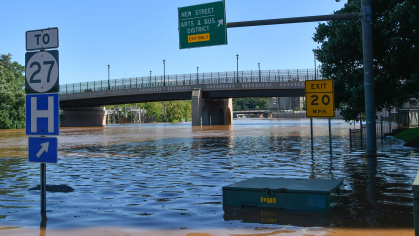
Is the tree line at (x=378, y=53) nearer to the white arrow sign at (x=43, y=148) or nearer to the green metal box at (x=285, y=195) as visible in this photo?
the green metal box at (x=285, y=195)

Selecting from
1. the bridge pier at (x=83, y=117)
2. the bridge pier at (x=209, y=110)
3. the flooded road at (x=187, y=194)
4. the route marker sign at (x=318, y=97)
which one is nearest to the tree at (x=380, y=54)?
the route marker sign at (x=318, y=97)

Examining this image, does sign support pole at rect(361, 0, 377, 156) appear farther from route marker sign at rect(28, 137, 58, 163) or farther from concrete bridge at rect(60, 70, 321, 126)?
concrete bridge at rect(60, 70, 321, 126)

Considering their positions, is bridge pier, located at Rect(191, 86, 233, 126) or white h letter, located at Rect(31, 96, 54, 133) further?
bridge pier, located at Rect(191, 86, 233, 126)

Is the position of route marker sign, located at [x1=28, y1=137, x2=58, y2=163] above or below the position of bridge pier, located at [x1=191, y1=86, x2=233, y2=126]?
below

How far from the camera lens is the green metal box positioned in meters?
7.19

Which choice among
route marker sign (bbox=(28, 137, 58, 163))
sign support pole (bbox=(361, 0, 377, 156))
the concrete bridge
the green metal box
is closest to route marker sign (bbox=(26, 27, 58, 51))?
route marker sign (bbox=(28, 137, 58, 163))

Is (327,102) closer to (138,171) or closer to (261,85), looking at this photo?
(138,171)

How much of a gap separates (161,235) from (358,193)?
4.56 m

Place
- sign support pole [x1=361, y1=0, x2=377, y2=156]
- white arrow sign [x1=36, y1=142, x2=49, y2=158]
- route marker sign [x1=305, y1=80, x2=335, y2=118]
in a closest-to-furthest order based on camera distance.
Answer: white arrow sign [x1=36, y1=142, x2=49, y2=158]
sign support pole [x1=361, y1=0, x2=377, y2=156]
route marker sign [x1=305, y1=80, x2=335, y2=118]

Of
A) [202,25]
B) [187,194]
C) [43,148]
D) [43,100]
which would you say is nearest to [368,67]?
[202,25]

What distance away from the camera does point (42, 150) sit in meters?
7.30

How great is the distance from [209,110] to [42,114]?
7698 centimetres

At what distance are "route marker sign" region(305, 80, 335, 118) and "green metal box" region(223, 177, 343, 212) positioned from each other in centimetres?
941

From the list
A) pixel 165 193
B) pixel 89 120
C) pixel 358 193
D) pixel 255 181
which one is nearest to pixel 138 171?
pixel 165 193
